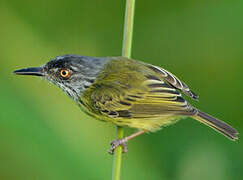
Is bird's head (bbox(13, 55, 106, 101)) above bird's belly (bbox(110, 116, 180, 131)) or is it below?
above

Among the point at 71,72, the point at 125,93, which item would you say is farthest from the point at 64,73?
the point at 125,93

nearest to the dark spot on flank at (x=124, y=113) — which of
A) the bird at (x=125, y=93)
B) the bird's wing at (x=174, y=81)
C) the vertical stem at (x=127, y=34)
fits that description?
the bird at (x=125, y=93)

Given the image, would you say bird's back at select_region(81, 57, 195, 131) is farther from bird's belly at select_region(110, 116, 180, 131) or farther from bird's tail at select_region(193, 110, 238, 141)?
bird's tail at select_region(193, 110, 238, 141)

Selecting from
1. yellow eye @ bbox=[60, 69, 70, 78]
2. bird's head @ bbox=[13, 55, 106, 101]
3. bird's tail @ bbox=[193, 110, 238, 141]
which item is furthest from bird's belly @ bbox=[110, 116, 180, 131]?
yellow eye @ bbox=[60, 69, 70, 78]

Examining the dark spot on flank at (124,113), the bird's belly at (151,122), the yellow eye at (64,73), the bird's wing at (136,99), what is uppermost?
the yellow eye at (64,73)

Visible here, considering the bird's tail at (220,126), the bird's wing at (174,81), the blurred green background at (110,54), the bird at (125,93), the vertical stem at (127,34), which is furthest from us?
the bird's wing at (174,81)

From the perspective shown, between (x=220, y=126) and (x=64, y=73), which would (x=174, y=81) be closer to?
(x=220, y=126)

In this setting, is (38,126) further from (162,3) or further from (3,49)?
(162,3)

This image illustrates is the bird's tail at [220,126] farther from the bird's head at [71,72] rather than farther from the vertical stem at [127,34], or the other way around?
the bird's head at [71,72]
